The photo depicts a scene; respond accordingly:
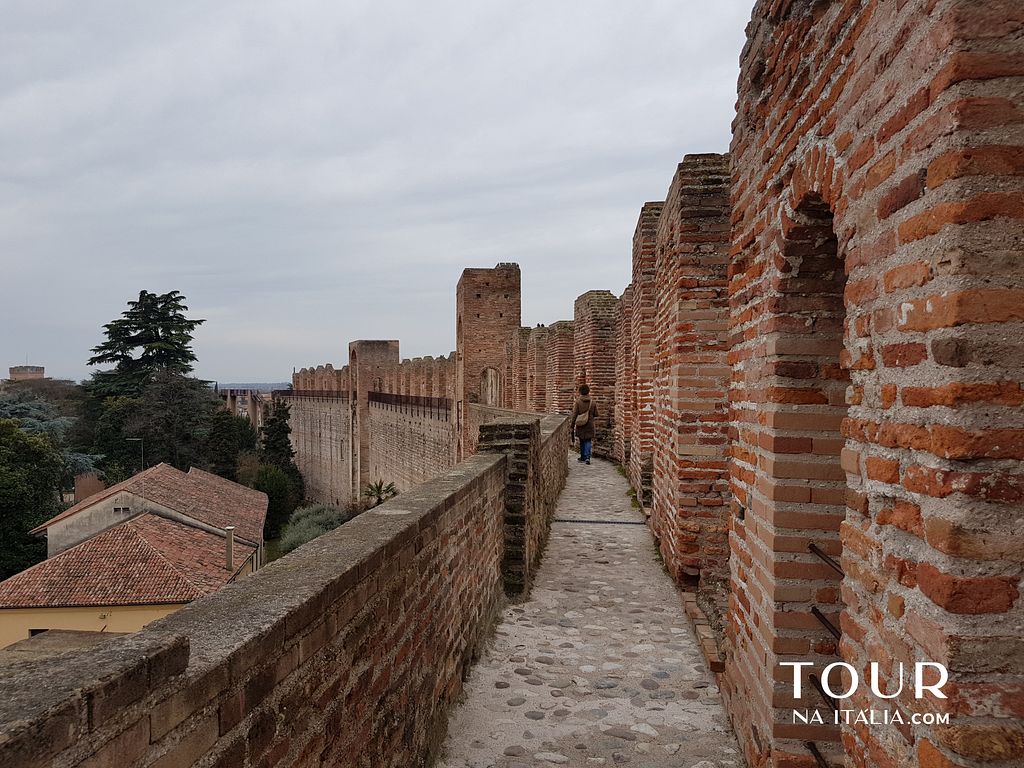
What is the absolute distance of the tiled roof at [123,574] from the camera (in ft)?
52.3

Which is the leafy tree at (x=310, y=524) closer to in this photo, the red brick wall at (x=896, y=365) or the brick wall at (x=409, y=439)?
the brick wall at (x=409, y=439)

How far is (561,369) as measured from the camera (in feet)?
52.6

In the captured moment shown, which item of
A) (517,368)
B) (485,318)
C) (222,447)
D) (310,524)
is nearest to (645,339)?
(517,368)

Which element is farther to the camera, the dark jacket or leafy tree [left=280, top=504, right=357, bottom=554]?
leafy tree [left=280, top=504, right=357, bottom=554]

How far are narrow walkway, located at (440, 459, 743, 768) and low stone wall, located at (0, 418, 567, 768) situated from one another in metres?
0.28

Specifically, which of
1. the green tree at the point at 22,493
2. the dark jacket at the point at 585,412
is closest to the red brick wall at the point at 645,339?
the dark jacket at the point at 585,412

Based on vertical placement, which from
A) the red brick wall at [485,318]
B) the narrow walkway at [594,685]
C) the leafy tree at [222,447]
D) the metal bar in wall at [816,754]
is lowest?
the leafy tree at [222,447]

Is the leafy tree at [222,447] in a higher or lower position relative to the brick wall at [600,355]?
lower

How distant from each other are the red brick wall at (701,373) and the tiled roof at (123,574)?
13.0 meters

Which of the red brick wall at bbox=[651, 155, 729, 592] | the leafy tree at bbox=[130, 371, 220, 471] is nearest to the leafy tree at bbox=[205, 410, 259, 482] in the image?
the leafy tree at bbox=[130, 371, 220, 471]

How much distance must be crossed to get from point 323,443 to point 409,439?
15681 millimetres

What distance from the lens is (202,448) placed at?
127 ft

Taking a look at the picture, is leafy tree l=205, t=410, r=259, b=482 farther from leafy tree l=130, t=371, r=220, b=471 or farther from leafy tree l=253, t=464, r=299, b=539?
leafy tree l=253, t=464, r=299, b=539

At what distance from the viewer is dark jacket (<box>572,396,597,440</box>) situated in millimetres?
13172
